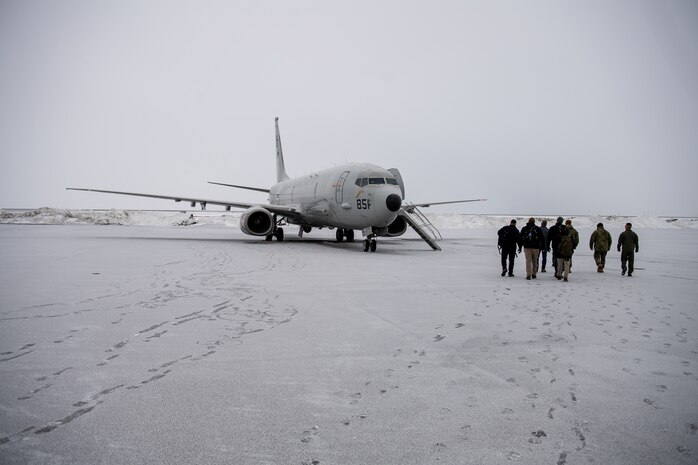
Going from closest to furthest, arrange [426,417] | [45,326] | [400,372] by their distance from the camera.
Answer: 1. [426,417]
2. [400,372]
3. [45,326]

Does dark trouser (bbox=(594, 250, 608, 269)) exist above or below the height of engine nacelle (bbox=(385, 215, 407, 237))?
below

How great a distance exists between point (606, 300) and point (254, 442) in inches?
295

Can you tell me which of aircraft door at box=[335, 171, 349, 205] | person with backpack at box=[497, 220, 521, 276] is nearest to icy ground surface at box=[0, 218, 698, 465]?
person with backpack at box=[497, 220, 521, 276]

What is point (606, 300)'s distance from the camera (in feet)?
28.1

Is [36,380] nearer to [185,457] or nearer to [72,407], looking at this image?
[72,407]

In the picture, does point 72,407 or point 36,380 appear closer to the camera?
point 72,407

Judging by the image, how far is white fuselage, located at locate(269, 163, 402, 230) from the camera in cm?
1842

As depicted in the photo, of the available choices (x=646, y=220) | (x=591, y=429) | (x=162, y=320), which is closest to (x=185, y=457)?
(x=591, y=429)

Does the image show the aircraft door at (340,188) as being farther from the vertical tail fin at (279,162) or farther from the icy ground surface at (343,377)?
the vertical tail fin at (279,162)

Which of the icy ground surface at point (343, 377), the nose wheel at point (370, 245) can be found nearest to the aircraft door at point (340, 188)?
the nose wheel at point (370, 245)

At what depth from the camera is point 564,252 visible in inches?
459

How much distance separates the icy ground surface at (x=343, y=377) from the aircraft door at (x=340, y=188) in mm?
11367

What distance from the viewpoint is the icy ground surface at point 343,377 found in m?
3.01

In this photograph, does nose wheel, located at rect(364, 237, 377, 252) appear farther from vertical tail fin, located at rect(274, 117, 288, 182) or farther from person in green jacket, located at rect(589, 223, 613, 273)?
vertical tail fin, located at rect(274, 117, 288, 182)
